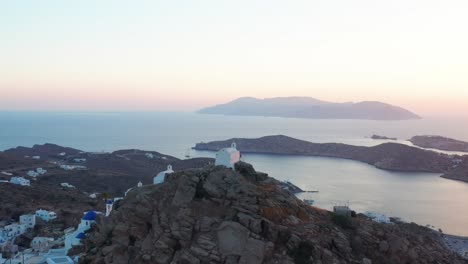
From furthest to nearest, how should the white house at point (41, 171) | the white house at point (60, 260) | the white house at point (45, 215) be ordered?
the white house at point (41, 171) → the white house at point (45, 215) → the white house at point (60, 260)

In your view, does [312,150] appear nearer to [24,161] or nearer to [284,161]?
[284,161]

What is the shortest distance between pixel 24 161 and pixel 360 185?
54.7 m

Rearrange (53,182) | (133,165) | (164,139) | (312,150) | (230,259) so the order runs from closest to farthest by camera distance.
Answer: (230,259) → (53,182) → (133,165) → (312,150) → (164,139)

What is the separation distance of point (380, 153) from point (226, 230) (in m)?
104

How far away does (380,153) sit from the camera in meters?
Answer: 113

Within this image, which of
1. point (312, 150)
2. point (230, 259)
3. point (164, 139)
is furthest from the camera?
point (164, 139)

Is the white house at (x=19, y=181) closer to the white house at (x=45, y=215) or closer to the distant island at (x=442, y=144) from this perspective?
the white house at (x=45, y=215)

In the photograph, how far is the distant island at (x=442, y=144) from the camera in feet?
453

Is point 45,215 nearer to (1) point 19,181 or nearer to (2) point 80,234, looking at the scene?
(2) point 80,234

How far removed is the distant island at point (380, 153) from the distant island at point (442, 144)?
97.5 ft

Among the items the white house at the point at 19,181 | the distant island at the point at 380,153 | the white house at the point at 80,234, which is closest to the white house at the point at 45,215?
the white house at the point at 80,234

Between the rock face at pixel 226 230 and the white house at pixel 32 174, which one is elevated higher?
the rock face at pixel 226 230

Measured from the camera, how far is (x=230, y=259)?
14.7 meters

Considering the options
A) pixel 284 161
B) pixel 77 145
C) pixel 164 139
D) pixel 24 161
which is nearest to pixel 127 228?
pixel 24 161
